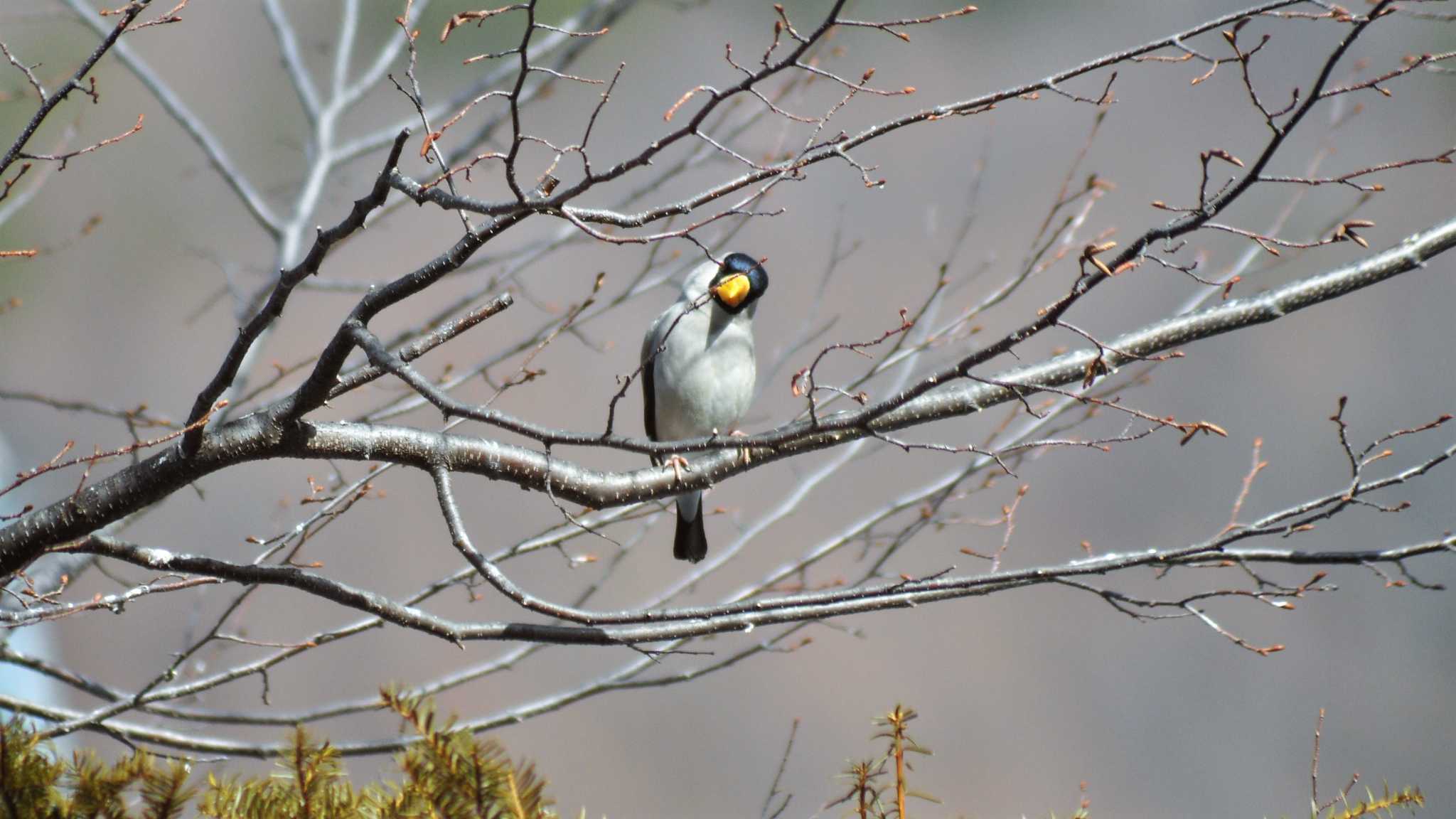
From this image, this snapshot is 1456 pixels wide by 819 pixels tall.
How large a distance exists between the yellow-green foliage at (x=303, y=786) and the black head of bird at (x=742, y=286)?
1056mm

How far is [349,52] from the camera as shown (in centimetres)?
211

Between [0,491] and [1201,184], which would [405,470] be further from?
[1201,184]

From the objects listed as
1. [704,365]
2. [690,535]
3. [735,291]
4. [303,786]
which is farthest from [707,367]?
[303,786]

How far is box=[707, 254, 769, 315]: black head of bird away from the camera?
1743mm

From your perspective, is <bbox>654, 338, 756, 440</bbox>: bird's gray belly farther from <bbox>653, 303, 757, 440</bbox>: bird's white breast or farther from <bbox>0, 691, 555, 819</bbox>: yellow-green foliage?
<bbox>0, 691, 555, 819</bbox>: yellow-green foliage

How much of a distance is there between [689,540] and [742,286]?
18.7 inches

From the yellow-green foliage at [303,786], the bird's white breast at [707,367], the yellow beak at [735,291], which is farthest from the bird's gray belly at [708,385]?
the yellow-green foliage at [303,786]

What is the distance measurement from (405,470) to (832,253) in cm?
135

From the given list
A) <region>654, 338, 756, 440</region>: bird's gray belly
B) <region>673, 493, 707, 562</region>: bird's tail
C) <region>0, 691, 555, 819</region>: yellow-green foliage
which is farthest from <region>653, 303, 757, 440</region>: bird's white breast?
<region>0, 691, 555, 819</region>: yellow-green foliage

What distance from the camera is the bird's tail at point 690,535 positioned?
1947 millimetres

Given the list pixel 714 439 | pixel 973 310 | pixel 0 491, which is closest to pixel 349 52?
pixel 973 310

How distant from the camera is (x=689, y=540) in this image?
1.96 meters

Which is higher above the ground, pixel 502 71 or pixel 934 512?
pixel 502 71

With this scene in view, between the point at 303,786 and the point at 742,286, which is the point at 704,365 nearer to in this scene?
the point at 742,286
